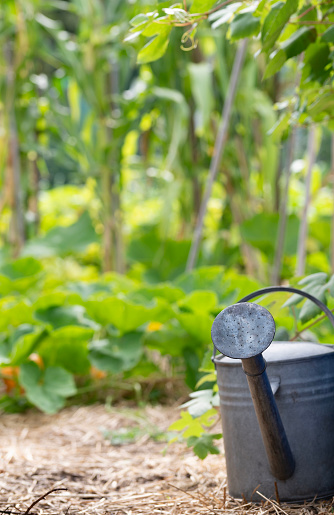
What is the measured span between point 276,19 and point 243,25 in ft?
0.31

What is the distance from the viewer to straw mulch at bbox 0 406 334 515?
2.51ft

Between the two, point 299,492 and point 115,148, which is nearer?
point 299,492

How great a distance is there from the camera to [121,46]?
203 centimetres

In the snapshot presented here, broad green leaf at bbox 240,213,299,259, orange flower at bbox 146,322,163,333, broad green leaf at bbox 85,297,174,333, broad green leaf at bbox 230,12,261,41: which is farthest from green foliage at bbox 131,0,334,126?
broad green leaf at bbox 240,213,299,259

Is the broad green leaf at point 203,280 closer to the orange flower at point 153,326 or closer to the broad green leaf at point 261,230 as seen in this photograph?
the orange flower at point 153,326

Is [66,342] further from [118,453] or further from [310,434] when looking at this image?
[310,434]

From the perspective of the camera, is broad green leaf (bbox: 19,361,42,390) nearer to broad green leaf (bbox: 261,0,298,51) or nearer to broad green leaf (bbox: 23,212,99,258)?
broad green leaf (bbox: 23,212,99,258)

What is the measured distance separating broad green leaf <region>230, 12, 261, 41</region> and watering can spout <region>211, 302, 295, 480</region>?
373 millimetres

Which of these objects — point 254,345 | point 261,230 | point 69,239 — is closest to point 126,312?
point 261,230

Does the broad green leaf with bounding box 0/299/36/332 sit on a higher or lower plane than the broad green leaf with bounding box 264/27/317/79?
lower

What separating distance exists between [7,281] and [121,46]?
94 cm

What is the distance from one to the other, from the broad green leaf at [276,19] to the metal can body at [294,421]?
0.40m

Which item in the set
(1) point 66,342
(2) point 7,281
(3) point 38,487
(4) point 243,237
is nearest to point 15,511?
(3) point 38,487

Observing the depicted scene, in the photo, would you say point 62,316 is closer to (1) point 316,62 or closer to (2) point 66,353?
(2) point 66,353
